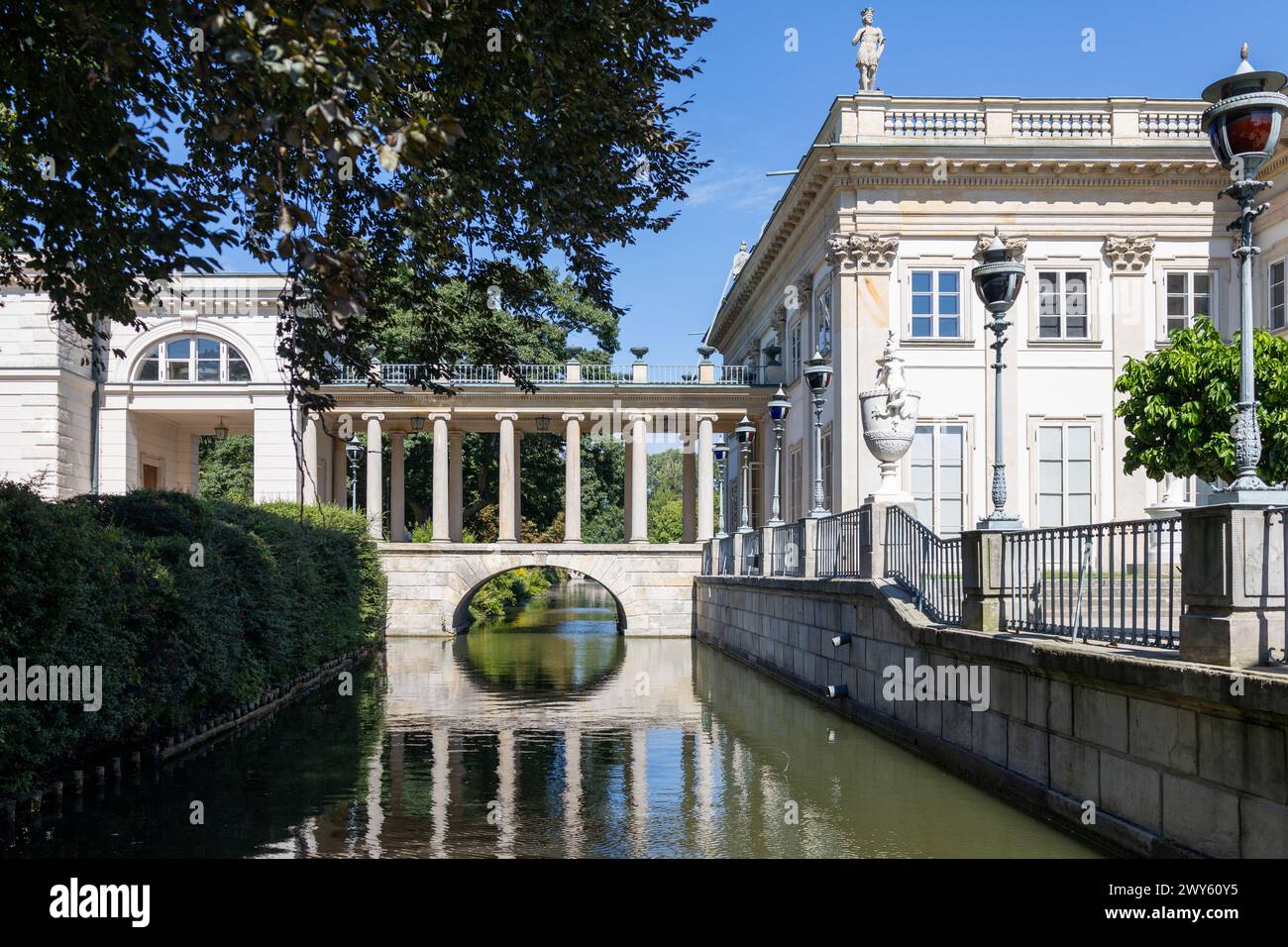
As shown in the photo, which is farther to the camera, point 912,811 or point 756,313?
point 756,313

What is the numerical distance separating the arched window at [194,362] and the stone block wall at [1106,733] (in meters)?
32.2

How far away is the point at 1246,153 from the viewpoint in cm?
748

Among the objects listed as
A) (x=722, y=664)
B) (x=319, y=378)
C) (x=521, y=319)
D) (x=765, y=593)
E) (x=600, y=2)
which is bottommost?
(x=722, y=664)

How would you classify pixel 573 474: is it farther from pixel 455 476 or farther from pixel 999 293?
pixel 999 293

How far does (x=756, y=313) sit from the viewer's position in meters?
41.7

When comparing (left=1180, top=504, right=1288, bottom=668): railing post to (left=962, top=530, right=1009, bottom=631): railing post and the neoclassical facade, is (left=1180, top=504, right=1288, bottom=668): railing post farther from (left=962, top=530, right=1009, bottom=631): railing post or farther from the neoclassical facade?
the neoclassical facade

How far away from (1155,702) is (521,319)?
696 cm

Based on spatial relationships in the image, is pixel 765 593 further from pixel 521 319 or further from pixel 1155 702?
pixel 1155 702

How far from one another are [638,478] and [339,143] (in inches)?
1347

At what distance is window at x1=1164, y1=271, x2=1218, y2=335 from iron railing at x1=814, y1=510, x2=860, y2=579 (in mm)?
14145

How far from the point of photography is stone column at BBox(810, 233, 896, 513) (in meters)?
27.9

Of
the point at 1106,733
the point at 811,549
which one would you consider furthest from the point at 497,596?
the point at 1106,733

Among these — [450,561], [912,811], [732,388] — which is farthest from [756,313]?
[912,811]

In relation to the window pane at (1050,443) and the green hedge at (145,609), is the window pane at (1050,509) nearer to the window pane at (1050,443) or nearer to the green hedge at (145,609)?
the window pane at (1050,443)
